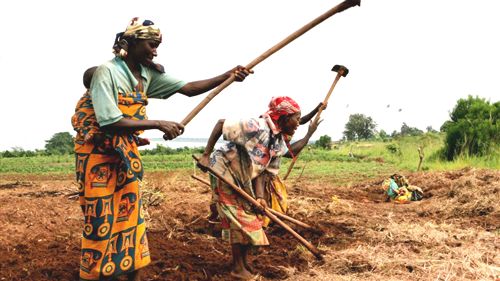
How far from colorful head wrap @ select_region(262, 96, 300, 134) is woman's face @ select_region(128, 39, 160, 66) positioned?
1061 millimetres

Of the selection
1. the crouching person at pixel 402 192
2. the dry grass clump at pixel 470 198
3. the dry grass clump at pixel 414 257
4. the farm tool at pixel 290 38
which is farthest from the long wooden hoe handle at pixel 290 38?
the crouching person at pixel 402 192

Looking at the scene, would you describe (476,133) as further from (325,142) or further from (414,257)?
(325,142)

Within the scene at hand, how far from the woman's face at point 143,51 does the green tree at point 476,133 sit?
12228mm

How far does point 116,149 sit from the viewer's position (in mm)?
2719

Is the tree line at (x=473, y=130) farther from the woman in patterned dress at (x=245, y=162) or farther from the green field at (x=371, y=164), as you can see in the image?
the woman in patterned dress at (x=245, y=162)

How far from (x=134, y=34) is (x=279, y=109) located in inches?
48.6

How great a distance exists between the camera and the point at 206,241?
4758 mm

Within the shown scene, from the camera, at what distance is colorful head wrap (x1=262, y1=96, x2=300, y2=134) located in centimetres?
359

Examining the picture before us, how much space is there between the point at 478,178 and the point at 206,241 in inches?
202

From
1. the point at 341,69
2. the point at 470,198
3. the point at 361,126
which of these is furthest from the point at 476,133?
the point at 361,126

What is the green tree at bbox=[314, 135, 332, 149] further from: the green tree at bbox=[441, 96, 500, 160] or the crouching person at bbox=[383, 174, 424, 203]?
the crouching person at bbox=[383, 174, 424, 203]

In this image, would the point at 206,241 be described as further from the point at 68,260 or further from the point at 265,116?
the point at 265,116

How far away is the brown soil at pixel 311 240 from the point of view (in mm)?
3723

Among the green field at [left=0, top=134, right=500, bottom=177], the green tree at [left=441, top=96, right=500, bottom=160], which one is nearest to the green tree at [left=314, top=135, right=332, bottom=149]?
the green field at [left=0, top=134, right=500, bottom=177]
